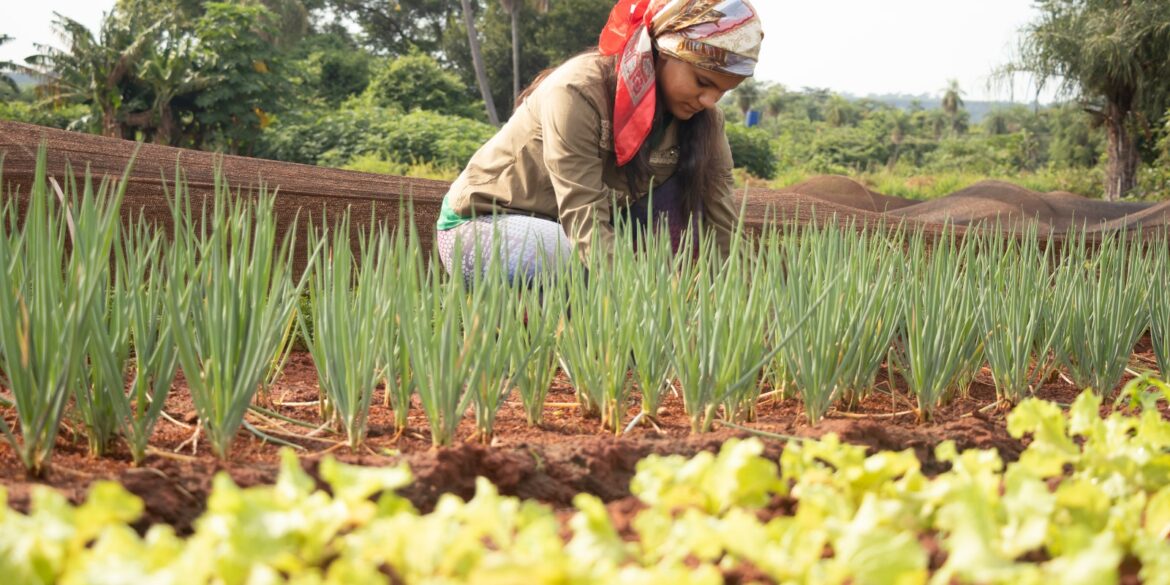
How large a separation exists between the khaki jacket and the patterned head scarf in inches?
3.1

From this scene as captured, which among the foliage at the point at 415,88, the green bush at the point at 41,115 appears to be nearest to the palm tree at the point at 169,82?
the green bush at the point at 41,115

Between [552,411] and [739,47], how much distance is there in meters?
1.09

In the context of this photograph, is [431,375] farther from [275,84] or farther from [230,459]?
[275,84]

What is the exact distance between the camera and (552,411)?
72.3 inches

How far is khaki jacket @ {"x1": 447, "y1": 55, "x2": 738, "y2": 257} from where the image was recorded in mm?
2508

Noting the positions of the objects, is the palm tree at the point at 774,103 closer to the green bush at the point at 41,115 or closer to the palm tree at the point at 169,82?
the green bush at the point at 41,115

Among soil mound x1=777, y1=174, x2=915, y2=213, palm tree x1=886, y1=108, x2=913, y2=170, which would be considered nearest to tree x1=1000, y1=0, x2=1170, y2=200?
soil mound x1=777, y1=174, x2=915, y2=213

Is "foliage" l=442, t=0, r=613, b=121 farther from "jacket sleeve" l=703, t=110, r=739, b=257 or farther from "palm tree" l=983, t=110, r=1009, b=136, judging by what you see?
"palm tree" l=983, t=110, r=1009, b=136

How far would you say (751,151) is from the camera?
25.1 meters

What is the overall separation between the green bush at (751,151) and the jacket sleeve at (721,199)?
21732 mm

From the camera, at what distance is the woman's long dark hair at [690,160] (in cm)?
276

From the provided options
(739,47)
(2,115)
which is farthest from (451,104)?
(739,47)

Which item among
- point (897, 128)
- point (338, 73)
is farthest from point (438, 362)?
point (897, 128)

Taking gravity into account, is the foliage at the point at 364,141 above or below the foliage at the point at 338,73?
below
